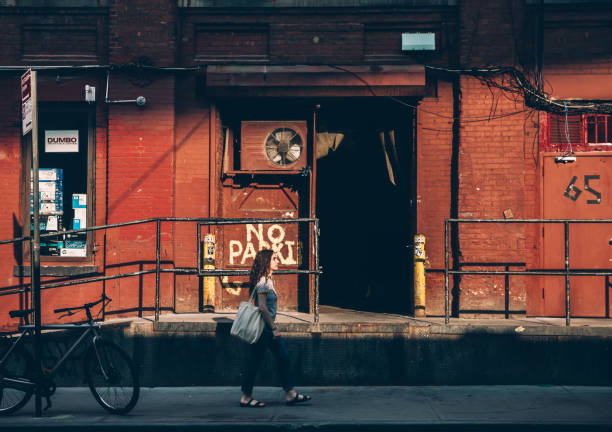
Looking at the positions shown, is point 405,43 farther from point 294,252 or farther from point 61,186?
point 61,186

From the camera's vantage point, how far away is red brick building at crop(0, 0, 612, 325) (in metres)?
9.54

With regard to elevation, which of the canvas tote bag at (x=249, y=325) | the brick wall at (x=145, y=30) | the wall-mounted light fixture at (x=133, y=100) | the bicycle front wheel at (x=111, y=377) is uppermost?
the brick wall at (x=145, y=30)

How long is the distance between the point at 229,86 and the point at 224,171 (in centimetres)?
126

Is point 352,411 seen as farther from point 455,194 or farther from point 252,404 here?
point 455,194

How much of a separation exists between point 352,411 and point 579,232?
4.54 meters

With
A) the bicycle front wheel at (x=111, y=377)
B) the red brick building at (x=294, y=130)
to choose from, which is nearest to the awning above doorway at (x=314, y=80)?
the red brick building at (x=294, y=130)

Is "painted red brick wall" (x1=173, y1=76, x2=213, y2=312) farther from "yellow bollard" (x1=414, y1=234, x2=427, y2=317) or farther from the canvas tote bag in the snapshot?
"yellow bollard" (x1=414, y1=234, x2=427, y2=317)

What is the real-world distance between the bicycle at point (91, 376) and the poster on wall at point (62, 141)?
3.38 meters

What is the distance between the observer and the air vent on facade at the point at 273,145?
10039mm

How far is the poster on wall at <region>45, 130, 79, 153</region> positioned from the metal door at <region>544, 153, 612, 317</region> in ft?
22.5

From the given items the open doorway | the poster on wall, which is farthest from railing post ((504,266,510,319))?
the poster on wall

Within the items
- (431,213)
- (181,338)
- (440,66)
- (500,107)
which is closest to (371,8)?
(440,66)

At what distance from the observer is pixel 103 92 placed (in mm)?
9836

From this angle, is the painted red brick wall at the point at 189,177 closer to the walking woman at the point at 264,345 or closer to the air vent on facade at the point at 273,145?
the air vent on facade at the point at 273,145
